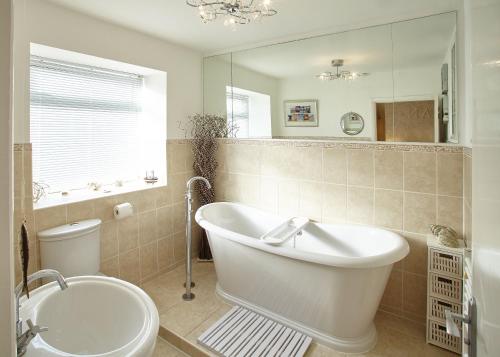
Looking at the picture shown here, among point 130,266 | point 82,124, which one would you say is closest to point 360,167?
point 130,266

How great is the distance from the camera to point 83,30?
2455 mm

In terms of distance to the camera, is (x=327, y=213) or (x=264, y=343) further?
(x=327, y=213)

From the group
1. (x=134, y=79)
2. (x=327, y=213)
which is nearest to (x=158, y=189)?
(x=134, y=79)

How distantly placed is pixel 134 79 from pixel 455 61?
9.92ft

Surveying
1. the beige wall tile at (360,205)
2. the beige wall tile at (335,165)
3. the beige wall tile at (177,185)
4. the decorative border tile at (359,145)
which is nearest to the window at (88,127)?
the beige wall tile at (177,185)

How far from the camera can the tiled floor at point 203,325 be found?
2105mm

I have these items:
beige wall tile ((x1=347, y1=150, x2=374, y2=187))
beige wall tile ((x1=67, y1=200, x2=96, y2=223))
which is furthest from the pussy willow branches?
beige wall tile ((x1=347, y1=150, x2=374, y2=187))

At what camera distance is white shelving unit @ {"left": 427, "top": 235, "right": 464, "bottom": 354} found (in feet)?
6.73

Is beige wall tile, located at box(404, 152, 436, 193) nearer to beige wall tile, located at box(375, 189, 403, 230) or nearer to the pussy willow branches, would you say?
beige wall tile, located at box(375, 189, 403, 230)

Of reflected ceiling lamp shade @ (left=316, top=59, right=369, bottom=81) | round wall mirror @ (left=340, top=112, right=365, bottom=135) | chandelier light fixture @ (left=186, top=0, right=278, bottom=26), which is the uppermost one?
chandelier light fixture @ (left=186, top=0, right=278, bottom=26)

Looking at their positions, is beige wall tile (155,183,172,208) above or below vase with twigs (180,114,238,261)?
below

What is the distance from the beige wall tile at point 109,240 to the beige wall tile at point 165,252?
1.77 feet

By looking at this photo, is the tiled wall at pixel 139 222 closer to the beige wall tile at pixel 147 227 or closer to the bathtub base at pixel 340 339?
the beige wall tile at pixel 147 227

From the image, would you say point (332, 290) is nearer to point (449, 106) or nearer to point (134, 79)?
point (449, 106)
